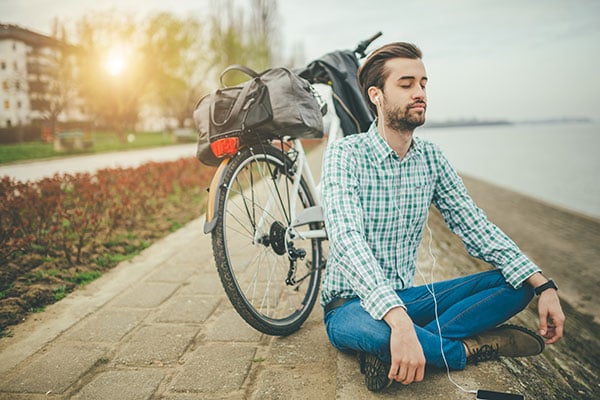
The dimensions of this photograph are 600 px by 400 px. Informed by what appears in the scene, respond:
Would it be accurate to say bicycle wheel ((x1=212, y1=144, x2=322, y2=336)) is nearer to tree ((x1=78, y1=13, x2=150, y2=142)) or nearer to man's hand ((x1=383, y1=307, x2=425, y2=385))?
man's hand ((x1=383, y1=307, x2=425, y2=385))

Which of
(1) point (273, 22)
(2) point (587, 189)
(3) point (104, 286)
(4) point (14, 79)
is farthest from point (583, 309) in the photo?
(1) point (273, 22)

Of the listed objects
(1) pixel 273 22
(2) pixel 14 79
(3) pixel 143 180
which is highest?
(1) pixel 273 22

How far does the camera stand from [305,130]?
233 cm

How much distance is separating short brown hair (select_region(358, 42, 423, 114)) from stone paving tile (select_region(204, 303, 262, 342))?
4.68 feet

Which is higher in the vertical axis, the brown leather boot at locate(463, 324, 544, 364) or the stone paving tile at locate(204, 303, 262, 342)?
the brown leather boot at locate(463, 324, 544, 364)

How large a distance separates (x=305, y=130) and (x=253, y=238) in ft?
2.11

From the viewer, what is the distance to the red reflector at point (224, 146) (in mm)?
2127

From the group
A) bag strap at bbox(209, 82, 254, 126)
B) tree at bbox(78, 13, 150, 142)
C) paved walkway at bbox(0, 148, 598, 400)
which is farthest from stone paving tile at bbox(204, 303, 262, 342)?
tree at bbox(78, 13, 150, 142)

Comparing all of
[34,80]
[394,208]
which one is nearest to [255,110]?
[394,208]

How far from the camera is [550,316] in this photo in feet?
5.80

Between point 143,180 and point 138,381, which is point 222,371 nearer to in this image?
point 138,381

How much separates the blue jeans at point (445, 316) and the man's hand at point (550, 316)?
0.11 m

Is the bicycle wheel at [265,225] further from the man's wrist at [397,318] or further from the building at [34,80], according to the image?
the building at [34,80]

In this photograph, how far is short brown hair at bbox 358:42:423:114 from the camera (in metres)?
2.01
